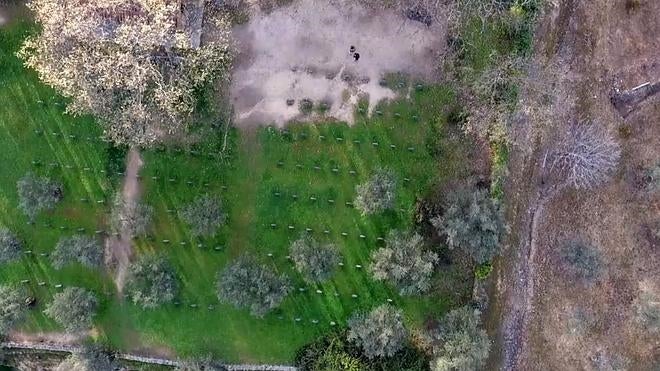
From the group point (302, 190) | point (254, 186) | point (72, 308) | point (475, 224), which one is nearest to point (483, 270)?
point (475, 224)

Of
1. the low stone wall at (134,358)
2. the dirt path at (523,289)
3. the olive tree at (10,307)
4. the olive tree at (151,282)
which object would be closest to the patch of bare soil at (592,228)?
the dirt path at (523,289)

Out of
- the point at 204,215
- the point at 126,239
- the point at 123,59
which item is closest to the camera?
the point at 123,59

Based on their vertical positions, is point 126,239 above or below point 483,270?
above

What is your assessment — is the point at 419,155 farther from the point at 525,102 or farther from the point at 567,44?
the point at 567,44

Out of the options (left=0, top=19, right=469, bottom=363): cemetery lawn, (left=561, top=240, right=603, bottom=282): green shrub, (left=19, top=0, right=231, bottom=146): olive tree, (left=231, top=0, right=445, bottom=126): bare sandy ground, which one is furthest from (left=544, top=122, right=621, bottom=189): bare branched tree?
(left=19, top=0, right=231, bottom=146): olive tree

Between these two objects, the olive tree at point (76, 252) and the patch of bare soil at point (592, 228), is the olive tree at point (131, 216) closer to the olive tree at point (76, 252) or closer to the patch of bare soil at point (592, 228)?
the olive tree at point (76, 252)

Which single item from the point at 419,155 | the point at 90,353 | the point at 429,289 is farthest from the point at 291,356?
the point at 419,155

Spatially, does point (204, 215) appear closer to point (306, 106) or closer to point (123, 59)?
point (306, 106)
